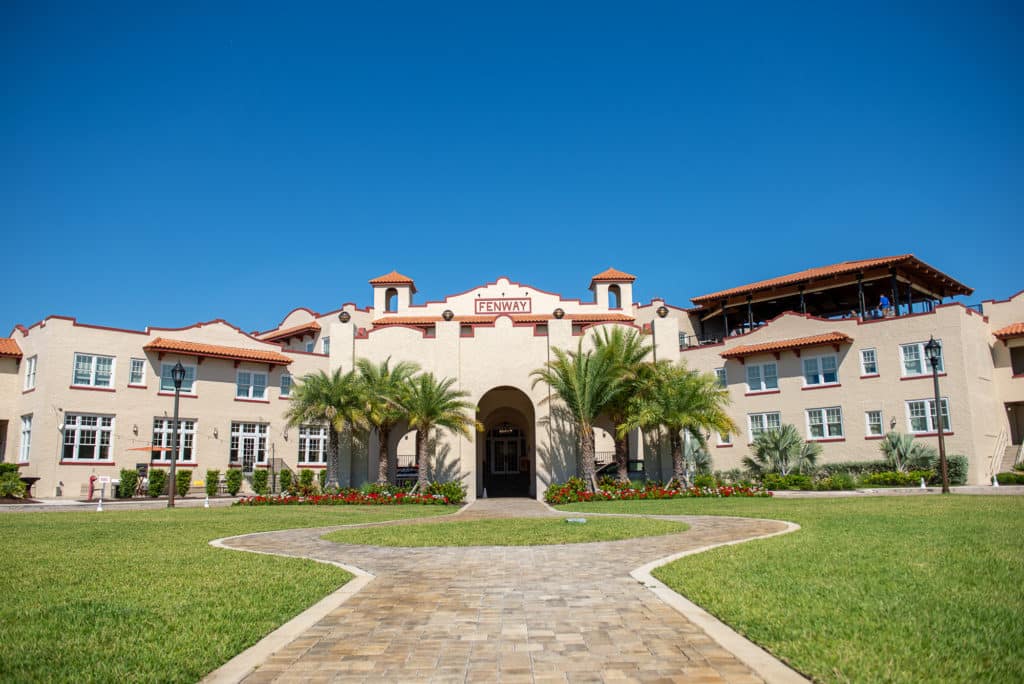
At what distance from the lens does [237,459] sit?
124 ft

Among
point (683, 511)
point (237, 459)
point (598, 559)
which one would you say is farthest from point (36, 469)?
point (598, 559)

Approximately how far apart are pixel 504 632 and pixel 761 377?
34214mm

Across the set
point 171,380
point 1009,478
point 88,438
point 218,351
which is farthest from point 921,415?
point 88,438

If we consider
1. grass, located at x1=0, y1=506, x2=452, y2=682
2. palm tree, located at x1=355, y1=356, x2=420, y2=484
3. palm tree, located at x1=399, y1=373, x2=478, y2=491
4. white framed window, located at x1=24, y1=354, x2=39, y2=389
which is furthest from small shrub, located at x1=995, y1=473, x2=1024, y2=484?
white framed window, located at x1=24, y1=354, x2=39, y2=389

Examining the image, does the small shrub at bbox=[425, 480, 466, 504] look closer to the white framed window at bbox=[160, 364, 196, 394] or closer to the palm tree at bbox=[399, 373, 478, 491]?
the palm tree at bbox=[399, 373, 478, 491]

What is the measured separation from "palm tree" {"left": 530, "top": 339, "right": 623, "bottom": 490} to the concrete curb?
2131 cm

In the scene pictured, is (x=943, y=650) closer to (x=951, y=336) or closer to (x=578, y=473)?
(x=578, y=473)

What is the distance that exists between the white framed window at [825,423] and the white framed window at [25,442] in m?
37.7

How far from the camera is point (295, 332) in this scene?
2024 inches

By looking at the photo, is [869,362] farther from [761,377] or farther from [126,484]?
[126,484]

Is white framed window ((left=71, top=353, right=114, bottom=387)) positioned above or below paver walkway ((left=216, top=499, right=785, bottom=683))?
above

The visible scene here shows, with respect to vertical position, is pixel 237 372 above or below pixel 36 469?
above

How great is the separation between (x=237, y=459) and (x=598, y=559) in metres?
31.2

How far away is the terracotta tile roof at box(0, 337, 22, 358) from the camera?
35.1 metres
